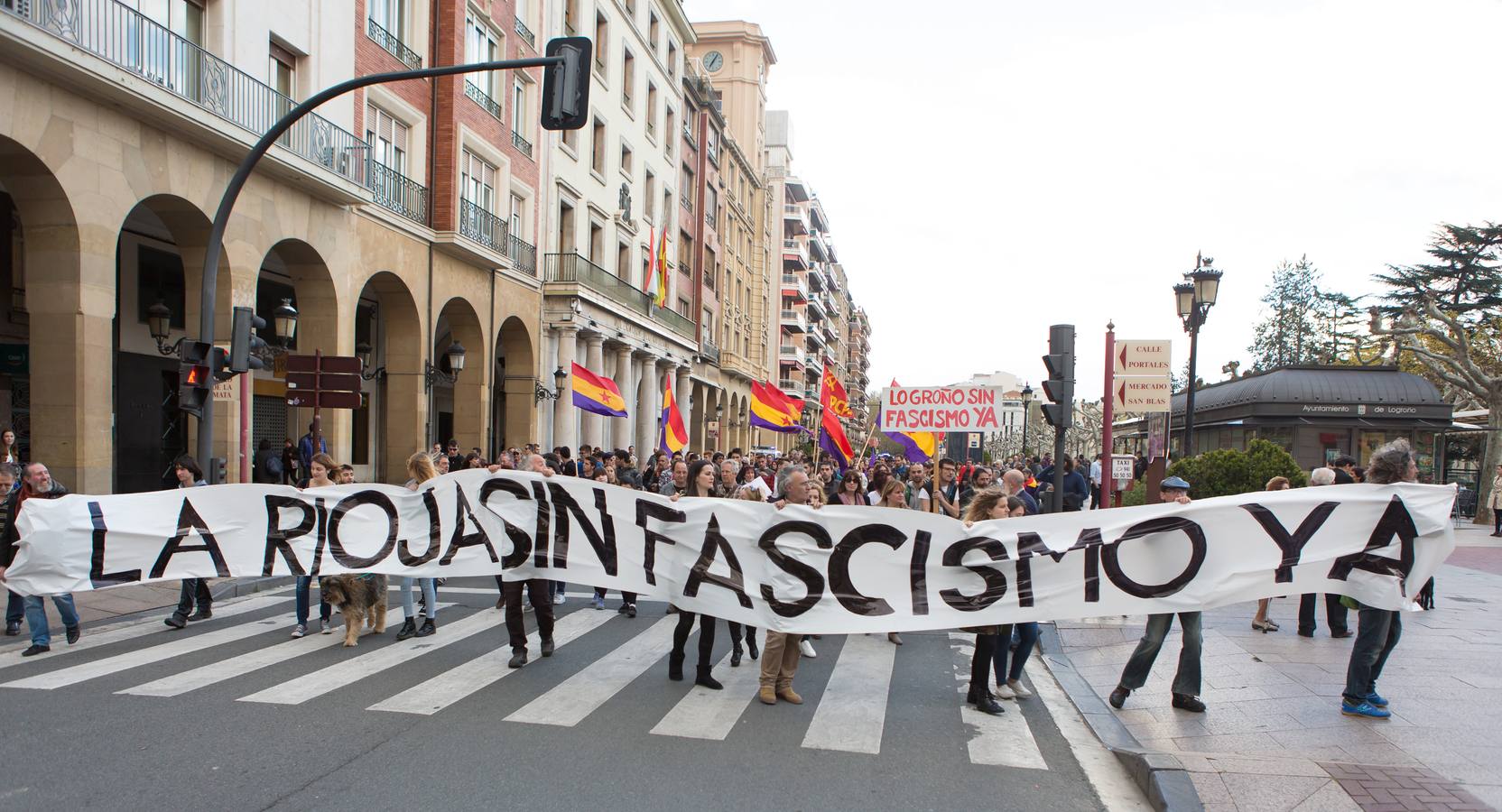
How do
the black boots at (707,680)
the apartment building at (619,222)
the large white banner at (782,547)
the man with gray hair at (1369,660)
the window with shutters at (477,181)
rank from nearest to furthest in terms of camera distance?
the man with gray hair at (1369,660) < the large white banner at (782,547) < the black boots at (707,680) < the window with shutters at (477,181) < the apartment building at (619,222)

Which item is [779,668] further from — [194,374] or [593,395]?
[593,395]

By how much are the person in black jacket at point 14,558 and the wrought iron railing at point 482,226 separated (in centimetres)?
1643

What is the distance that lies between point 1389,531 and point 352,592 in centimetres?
833

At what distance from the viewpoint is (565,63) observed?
10.1 metres

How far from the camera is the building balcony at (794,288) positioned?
8175cm

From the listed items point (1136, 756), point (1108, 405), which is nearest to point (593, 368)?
point (1108, 405)

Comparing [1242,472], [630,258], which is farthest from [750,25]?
[1242,472]

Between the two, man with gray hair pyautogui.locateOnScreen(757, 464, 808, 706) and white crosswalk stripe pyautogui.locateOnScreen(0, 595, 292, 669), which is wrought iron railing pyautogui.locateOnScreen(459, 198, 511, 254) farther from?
man with gray hair pyautogui.locateOnScreen(757, 464, 808, 706)

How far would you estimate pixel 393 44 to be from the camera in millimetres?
21812

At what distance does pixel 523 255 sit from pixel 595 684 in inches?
899

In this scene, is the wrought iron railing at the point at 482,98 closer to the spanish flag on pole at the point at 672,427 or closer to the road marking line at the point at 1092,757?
the spanish flag on pole at the point at 672,427

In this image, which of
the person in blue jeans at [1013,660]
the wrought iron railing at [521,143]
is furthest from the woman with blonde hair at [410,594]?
the wrought iron railing at [521,143]

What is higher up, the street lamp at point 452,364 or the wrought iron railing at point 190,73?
the wrought iron railing at point 190,73

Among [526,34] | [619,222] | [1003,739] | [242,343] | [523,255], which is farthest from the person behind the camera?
[619,222]
